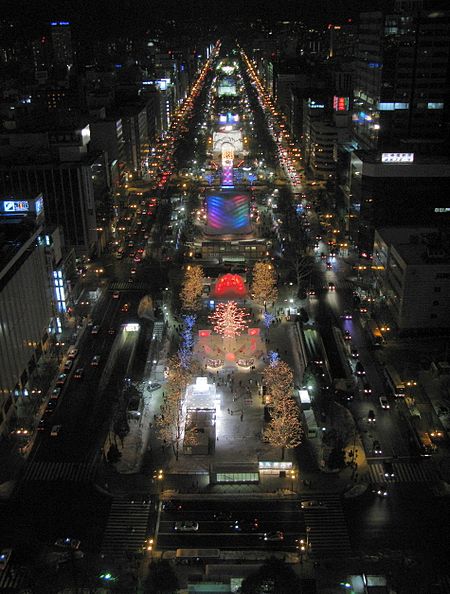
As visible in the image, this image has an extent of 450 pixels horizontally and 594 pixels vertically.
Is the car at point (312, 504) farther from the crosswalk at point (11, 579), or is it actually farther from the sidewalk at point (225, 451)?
the crosswalk at point (11, 579)

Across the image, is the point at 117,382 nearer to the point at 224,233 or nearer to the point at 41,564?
the point at 41,564

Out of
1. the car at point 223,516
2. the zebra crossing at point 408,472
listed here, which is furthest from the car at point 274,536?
the zebra crossing at point 408,472

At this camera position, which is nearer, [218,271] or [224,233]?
[218,271]

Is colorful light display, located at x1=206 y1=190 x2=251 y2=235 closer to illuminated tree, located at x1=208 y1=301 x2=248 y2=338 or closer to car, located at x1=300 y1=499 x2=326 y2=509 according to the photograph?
illuminated tree, located at x1=208 y1=301 x2=248 y2=338

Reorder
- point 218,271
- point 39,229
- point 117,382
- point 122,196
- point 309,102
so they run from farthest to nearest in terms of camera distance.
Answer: point 309,102 → point 122,196 → point 218,271 → point 39,229 → point 117,382

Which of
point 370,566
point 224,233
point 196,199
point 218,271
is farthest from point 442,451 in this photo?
point 196,199

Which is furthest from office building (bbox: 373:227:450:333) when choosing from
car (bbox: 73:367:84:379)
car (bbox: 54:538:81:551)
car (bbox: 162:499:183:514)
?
car (bbox: 54:538:81:551)

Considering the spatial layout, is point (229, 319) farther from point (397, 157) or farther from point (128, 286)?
point (397, 157)
